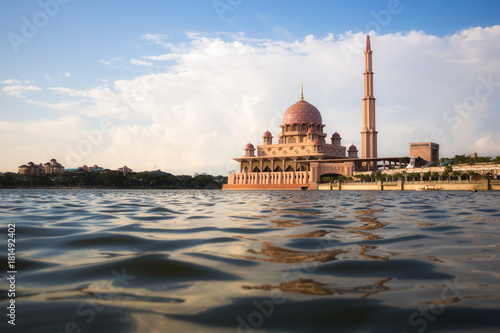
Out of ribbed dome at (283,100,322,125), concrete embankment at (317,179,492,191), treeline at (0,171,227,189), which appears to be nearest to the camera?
concrete embankment at (317,179,492,191)

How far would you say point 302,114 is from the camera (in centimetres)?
8844

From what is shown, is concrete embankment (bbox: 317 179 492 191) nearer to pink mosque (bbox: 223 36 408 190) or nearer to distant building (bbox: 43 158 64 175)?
pink mosque (bbox: 223 36 408 190)

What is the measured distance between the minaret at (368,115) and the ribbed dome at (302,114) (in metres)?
14.8

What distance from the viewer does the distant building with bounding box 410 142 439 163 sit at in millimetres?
74812

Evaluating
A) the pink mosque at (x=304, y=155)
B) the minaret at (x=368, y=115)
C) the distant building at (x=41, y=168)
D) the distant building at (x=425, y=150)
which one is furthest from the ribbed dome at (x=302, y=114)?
the distant building at (x=41, y=168)

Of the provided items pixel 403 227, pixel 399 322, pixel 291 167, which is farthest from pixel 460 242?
pixel 291 167

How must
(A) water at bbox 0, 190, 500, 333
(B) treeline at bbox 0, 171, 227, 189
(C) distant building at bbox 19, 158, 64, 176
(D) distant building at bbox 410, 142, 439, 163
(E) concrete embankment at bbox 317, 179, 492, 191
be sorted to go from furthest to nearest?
(C) distant building at bbox 19, 158, 64, 176 < (B) treeline at bbox 0, 171, 227, 189 < (D) distant building at bbox 410, 142, 439, 163 < (E) concrete embankment at bbox 317, 179, 492, 191 < (A) water at bbox 0, 190, 500, 333

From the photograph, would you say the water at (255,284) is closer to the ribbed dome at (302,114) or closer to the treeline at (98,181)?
the ribbed dome at (302,114)

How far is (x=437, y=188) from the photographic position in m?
56.6

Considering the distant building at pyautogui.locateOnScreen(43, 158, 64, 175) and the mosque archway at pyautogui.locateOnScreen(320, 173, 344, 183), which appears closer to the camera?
the mosque archway at pyautogui.locateOnScreen(320, 173, 344, 183)

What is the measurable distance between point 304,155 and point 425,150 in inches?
902

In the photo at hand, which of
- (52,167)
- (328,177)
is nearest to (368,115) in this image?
(328,177)

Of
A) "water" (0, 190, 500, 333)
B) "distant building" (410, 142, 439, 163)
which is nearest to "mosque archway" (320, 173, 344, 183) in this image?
"distant building" (410, 142, 439, 163)

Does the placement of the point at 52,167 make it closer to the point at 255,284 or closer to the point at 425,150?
the point at 425,150
